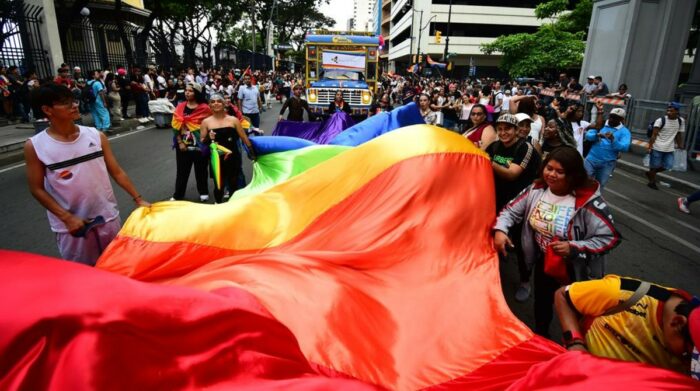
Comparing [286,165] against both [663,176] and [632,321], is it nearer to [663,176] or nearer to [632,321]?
[632,321]

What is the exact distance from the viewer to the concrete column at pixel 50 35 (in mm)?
→ 14219

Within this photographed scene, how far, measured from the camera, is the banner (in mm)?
16719

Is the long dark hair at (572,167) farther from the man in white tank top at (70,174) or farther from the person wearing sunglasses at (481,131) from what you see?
the man in white tank top at (70,174)

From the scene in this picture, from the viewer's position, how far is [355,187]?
3576 mm

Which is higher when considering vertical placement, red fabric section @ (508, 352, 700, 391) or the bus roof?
the bus roof

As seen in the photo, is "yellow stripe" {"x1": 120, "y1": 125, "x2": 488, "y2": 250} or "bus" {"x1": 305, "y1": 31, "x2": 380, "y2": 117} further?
"bus" {"x1": 305, "y1": 31, "x2": 380, "y2": 117}

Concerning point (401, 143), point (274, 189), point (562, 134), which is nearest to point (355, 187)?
point (401, 143)

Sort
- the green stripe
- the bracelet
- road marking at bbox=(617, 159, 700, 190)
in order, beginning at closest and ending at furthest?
1. the bracelet
2. the green stripe
3. road marking at bbox=(617, 159, 700, 190)

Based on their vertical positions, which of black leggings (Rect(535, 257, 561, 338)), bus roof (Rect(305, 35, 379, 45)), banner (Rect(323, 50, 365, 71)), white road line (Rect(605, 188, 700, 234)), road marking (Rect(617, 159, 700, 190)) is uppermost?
bus roof (Rect(305, 35, 379, 45))

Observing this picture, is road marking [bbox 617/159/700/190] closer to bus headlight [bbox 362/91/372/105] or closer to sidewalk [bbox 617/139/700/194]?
sidewalk [bbox 617/139/700/194]

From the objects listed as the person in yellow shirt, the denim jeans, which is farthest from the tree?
the person in yellow shirt

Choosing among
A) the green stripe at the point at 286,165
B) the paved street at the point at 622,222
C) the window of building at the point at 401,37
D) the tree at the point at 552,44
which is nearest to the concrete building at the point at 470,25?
the window of building at the point at 401,37

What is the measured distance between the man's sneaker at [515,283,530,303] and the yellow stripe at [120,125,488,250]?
1.45 m

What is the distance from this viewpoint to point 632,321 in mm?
2008
